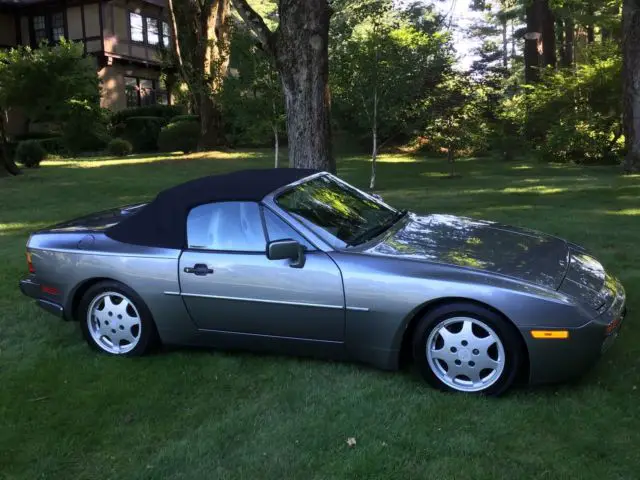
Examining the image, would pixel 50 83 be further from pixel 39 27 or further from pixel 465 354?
pixel 465 354

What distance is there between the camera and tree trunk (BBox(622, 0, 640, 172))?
49.4 feet

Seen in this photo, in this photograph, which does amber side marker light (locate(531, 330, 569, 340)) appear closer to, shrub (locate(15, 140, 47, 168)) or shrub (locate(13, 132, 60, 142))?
shrub (locate(15, 140, 47, 168))

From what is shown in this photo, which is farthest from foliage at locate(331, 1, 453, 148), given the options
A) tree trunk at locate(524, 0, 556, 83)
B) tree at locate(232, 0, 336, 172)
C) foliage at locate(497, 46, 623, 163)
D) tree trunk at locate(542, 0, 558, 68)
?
tree trunk at locate(542, 0, 558, 68)

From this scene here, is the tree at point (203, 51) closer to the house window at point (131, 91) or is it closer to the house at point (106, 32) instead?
the house at point (106, 32)

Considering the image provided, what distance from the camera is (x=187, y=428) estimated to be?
11.9 feet

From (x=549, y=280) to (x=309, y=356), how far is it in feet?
5.48

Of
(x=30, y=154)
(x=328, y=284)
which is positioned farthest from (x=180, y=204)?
(x=30, y=154)

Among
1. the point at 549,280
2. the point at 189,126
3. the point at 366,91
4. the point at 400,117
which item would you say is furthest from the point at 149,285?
the point at 189,126

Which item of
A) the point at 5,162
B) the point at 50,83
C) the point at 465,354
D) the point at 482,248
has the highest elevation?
the point at 50,83

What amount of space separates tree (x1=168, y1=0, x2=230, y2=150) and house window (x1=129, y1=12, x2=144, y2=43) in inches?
318

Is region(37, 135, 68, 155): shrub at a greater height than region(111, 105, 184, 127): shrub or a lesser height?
lesser

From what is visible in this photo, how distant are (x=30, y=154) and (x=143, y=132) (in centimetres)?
899

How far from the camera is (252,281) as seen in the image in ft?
13.6

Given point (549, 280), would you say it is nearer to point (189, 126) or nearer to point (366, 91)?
point (366, 91)
